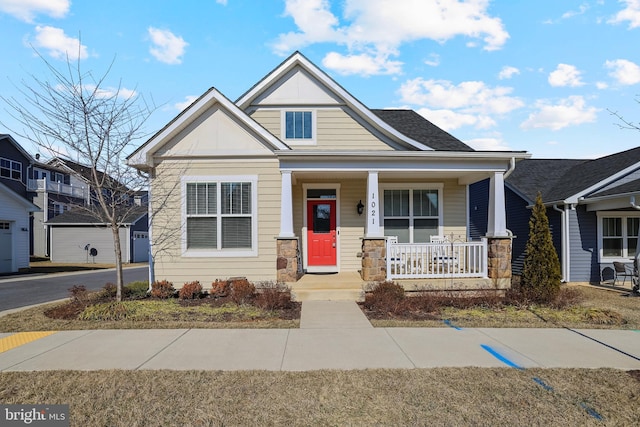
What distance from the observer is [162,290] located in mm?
9195

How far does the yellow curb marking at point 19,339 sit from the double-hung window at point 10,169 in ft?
85.6

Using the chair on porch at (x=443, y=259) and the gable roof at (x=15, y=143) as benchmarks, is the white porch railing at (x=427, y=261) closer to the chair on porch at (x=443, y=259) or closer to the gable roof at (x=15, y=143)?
the chair on porch at (x=443, y=259)

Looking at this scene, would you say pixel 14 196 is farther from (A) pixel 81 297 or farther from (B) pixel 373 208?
(B) pixel 373 208

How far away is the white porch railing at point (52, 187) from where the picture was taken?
98.1 feet

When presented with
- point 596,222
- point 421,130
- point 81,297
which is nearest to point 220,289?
point 81,297

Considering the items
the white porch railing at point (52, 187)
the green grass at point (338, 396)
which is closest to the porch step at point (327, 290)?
the green grass at point (338, 396)

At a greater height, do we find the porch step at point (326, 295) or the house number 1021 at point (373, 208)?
the house number 1021 at point (373, 208)

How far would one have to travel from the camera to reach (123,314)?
748 centimetres

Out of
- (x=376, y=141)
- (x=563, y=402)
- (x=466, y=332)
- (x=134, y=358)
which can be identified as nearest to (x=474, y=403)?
(x=563, y=402)

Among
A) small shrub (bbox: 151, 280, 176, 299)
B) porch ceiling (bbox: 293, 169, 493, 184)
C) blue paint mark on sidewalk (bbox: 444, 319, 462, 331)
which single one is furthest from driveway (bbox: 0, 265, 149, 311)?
blue paint mark on sidewalk (bbox: 444, 319, 462, 331)

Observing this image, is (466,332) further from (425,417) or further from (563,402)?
(425,417)

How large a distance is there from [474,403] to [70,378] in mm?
4463

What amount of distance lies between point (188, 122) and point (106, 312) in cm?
490

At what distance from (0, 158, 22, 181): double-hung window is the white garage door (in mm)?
9107
